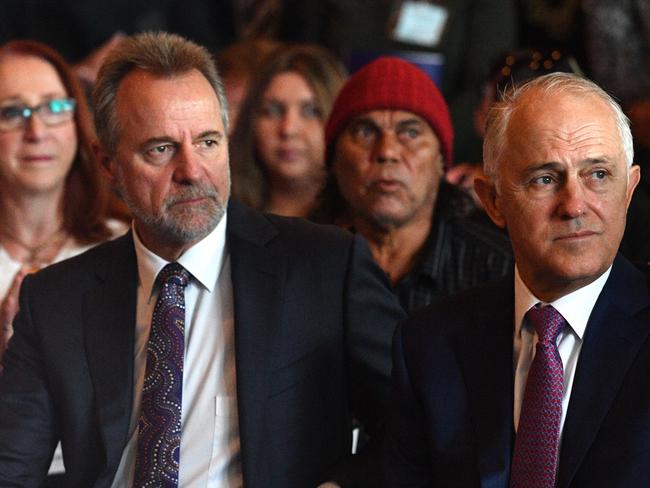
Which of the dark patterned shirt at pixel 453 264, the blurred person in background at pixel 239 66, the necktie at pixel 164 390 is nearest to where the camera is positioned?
the necktie at pixel 164 390

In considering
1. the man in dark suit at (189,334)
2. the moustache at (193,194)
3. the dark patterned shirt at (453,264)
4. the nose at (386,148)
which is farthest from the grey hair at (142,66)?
the dark patterned shirt at (453,264)

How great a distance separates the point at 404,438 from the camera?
227 centimetres

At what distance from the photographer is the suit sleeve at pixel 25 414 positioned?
249cm

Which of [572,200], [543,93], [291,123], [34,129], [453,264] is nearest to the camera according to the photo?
[572,200]

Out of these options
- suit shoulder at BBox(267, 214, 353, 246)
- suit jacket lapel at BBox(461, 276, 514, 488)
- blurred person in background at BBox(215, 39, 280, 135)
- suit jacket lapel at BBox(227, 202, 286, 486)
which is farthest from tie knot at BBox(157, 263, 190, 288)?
blurred person in background at BBox(215, 39, 280, 135)

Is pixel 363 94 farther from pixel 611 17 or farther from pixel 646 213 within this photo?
pixel 611 17

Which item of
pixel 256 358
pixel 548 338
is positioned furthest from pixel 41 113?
pixel 548 338

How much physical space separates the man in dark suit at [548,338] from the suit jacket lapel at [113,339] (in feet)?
1.95

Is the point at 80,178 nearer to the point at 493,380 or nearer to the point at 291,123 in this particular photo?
the point at 291,123

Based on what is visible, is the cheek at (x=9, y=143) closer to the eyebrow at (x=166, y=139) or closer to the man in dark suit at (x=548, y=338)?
the eyebrow at (x=166, y=139)

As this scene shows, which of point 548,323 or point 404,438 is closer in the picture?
point 548,323

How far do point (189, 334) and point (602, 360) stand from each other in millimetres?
894

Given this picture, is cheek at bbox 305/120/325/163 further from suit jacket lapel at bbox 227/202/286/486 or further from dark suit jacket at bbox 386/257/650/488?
dark suit jacket at bbox 386/257/650/488

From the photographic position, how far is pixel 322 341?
2.44 metres
